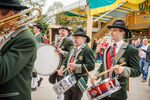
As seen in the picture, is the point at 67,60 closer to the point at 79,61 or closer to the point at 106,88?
the point at 79,61

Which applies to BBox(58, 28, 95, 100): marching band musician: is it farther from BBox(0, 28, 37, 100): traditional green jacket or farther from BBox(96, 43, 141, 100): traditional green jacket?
BBox(0, 28, 37, 100): traditional green jacket

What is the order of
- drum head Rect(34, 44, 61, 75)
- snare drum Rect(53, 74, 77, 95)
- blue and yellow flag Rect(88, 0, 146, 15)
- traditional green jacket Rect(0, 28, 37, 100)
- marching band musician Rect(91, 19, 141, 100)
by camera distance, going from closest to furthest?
1. traditional green jacket Rect(0, 28, 37, 100)
2. marching band musician Rect(91, 19, 141, 100)
3. snare drum Rect(53, 74, 77, 95)
4. drum head Rect(34, 44, 61, 75)
5. blue and yellow flag Rect(88, 0, 146, 15)

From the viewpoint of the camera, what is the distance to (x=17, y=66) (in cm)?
116

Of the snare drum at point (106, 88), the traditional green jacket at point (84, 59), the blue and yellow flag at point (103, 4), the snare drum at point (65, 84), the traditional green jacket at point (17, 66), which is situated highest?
the blue and yellow flag at point (103, 4)

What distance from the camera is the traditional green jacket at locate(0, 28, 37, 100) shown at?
112 cm

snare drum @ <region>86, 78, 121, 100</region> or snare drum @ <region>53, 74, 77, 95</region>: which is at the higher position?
snare drum @ <region>86, 78, 121, 100</region>

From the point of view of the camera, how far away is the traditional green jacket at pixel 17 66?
1119 mm

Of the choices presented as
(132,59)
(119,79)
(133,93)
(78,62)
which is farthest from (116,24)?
(133,93)

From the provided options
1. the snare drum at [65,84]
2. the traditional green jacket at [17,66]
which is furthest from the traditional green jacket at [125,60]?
the traditional green jacket at [17,66]

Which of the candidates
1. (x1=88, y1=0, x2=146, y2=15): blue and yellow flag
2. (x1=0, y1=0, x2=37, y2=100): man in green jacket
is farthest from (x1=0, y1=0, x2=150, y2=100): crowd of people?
(x1=88, y1=0, x2=146, y2=15): blue and yellow flag

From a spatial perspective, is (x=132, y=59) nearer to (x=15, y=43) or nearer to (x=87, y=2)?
(x=15, y=43)

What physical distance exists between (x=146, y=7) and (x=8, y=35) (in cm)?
1264

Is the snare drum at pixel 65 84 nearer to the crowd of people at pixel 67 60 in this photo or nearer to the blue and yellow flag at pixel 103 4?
the crowd of people at pixel 67 60

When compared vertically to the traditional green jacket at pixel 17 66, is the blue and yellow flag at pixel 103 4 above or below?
above
